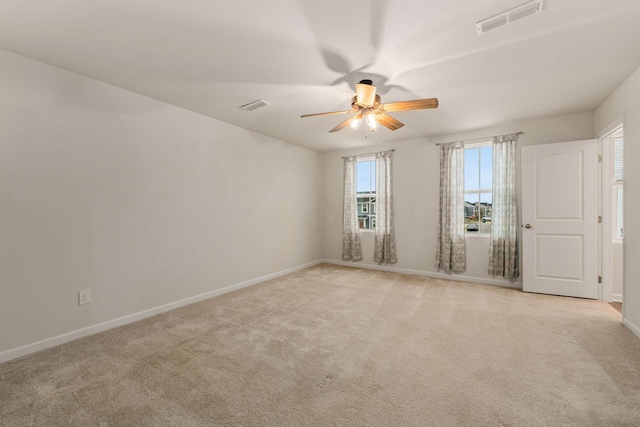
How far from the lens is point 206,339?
8.53 feet

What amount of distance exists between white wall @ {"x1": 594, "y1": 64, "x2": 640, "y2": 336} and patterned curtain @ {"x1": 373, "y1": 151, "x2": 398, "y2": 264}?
300cm

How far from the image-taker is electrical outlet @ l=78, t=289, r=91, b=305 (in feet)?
8.79

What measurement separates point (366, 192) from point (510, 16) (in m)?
4.11

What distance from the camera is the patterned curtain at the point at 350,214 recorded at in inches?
227

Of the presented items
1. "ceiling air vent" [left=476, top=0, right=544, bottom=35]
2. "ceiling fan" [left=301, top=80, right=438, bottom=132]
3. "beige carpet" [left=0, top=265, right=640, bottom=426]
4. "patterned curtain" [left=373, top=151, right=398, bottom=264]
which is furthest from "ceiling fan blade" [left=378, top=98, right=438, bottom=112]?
"patterned curtain" [left=373, top=151, right=398, bottom=264]

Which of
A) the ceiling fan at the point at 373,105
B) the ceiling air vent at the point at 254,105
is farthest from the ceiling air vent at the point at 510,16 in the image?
the ceiling air vent at the point at 254,105

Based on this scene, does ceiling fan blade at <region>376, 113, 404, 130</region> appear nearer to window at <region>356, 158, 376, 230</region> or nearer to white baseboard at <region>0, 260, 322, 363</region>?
window at <region>356, 158, 376, 230</region>

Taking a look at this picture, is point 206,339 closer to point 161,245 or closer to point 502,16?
point 161,245

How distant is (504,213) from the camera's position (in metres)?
4.27

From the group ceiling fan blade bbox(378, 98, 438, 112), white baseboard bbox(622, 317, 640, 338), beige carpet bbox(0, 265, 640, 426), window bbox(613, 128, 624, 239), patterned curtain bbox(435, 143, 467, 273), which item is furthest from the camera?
patterned curtain bbox(435, 143, 467, 273)

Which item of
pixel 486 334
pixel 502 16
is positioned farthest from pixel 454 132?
pixel 486 334

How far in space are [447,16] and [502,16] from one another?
0.37m

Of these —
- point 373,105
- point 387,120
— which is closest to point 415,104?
point 373,105

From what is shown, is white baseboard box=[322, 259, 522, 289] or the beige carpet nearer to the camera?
the beige carpet
